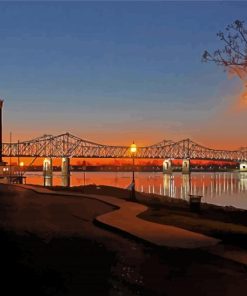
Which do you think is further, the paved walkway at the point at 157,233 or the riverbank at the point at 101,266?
the paved walkway at the point at 157,233

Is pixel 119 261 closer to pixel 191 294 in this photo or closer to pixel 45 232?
pixel 191 294

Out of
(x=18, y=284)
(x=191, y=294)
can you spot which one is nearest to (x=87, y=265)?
(x=18, y=284)

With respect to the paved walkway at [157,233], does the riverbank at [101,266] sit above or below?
below

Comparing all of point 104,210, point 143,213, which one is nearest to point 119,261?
point 143,213

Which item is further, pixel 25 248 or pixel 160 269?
pixel 25 248

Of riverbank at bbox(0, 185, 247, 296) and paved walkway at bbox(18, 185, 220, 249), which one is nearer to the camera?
riverbank at bbox(0, 185, 247, 296)

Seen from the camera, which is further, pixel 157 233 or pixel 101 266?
pixel 157 233

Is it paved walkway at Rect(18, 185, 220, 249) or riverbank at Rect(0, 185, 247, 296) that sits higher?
paved walkway at Rect(18, 185, 220, 249)

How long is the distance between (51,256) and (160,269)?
2.69 meters

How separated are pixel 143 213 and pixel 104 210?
228 centimetres

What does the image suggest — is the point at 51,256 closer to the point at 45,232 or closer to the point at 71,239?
the point at 71,239

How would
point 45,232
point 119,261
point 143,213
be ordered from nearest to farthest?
point 119,261, point 45,232, point 143,213

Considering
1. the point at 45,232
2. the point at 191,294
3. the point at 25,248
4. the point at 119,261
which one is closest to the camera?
the point at 191,294

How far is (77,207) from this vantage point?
23.0 meters
